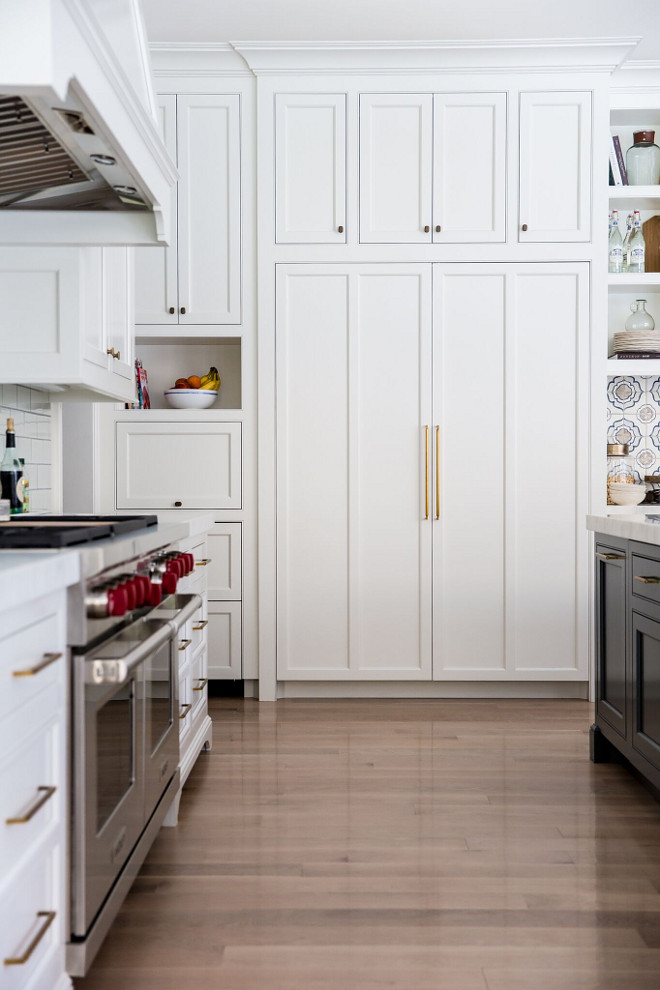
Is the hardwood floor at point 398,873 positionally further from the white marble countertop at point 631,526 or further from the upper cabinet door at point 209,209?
the upper cabinet door at point 209,209

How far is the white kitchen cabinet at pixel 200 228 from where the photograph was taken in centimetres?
375

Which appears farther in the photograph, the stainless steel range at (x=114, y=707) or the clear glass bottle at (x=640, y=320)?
the clear glass bottle at (x=640, y=320)

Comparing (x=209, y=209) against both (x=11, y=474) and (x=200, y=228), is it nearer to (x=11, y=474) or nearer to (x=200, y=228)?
(x=200, y=228)

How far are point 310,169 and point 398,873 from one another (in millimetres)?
2906

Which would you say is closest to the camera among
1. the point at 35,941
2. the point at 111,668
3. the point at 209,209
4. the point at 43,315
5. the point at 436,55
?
the point at 35,941

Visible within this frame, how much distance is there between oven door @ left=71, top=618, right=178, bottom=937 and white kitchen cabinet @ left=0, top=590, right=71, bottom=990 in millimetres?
31

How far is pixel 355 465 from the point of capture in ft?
12.3

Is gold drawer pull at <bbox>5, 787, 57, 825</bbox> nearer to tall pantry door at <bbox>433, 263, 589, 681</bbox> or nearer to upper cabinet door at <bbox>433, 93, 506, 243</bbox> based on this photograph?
tall pantry door at <bbox>433, 263, 589, 681</bbox>

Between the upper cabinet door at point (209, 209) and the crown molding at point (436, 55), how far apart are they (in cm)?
27

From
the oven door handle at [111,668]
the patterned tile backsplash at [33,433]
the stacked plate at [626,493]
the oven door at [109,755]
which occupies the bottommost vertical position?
the oven door at [109,755]

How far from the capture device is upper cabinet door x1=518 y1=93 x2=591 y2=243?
3.72m

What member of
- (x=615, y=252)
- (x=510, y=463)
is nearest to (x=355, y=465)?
(x=510, y=463)

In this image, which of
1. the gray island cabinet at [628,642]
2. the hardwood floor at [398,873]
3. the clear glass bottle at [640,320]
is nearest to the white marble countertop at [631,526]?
the gray island cabinet at [628,642]

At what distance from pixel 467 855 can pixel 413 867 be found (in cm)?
16
